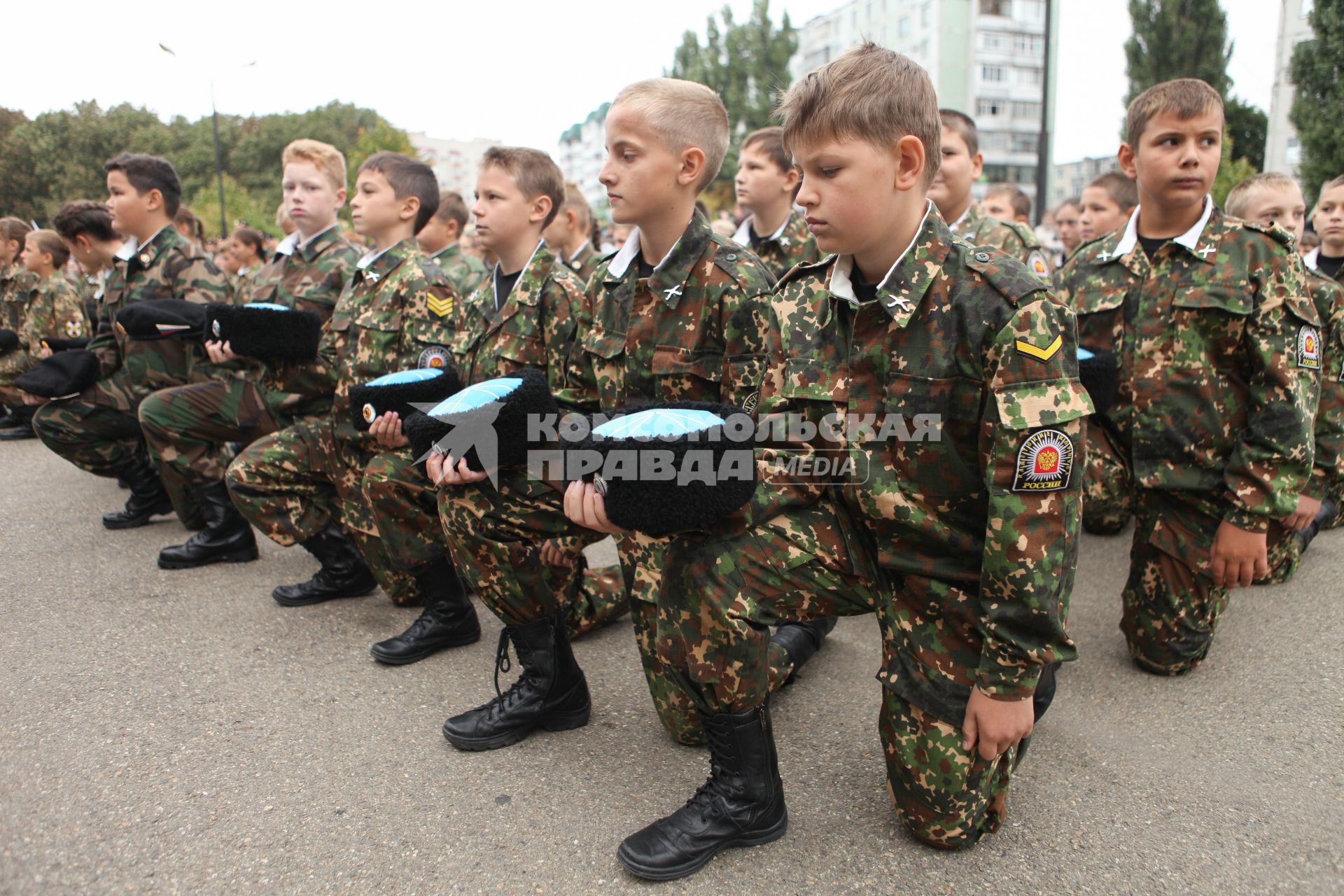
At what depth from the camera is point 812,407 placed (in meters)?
2.38

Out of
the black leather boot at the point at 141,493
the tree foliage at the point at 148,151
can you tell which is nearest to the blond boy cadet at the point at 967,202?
the black leather boot at the point at 141,493

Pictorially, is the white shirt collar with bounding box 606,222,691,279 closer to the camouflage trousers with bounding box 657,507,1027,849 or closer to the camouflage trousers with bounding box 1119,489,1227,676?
the camouflage trousers with bounding box 657,507,1027,849

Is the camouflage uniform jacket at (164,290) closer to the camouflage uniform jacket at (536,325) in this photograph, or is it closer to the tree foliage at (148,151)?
the camouflage uniform jacket at (536,325)

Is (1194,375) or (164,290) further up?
(164,290)

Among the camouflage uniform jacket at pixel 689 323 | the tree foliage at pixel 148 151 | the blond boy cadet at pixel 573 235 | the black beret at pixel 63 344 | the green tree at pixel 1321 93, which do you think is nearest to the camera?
the camouflage uniform jacket at pixel 689 323

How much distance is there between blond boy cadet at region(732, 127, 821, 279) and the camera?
16.2ft

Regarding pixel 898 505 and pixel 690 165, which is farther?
pixel 690 165

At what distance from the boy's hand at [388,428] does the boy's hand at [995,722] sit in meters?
2.12

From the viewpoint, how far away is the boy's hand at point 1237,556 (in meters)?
3.06

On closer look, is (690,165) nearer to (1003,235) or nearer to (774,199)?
(774,199)

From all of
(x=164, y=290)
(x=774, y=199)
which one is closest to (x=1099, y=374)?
(x=774, y=199)

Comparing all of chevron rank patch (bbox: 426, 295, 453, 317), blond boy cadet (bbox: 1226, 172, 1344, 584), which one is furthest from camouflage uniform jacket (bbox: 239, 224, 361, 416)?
blond boy cadet (bbox: 1226, 172, 1344, 584)

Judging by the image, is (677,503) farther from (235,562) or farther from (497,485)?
(235,562)

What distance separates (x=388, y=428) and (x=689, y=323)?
123cm
